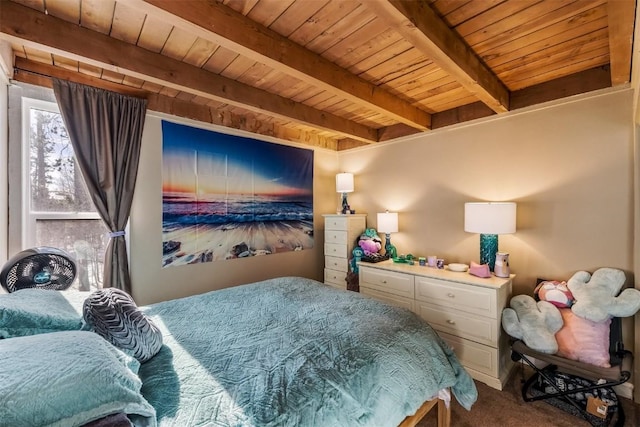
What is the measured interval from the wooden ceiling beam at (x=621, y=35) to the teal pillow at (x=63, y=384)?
7.91ft

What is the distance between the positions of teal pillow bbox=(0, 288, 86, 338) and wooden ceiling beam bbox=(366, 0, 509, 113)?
1855 millimetres

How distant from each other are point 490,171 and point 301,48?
2.03 m

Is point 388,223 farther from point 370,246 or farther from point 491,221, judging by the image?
point 491,221

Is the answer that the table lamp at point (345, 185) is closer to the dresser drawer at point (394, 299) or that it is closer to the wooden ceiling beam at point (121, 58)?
the dresser drawer at point (394, 299)

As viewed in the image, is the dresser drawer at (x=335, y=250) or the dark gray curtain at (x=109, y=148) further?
the dresser drawer at (x=335, y=250)

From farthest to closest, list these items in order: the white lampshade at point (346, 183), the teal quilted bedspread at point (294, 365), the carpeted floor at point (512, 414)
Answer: the white lampshade at point (346, 183) → the carpeted floor at point (512, 414) → the teal quilted bedspread at point (294, 365)

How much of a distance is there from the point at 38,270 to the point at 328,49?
2.27 m

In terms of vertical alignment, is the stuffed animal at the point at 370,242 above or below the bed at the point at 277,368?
above

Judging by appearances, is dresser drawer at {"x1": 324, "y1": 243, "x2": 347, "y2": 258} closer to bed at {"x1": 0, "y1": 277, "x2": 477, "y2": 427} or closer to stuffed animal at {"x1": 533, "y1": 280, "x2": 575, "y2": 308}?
bed at {"x1": 0, "y1": 277, "x2": 477, "y2": 427}

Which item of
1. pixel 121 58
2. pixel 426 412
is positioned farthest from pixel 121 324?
pixel 121 58

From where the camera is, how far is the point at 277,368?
115 centimetres

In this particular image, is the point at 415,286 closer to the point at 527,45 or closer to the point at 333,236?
the point at 333,236

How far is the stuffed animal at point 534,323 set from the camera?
1936mm

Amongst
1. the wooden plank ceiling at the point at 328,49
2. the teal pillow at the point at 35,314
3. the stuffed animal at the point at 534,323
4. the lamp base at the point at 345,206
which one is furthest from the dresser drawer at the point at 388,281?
the teal pillow at the point at 35,314
